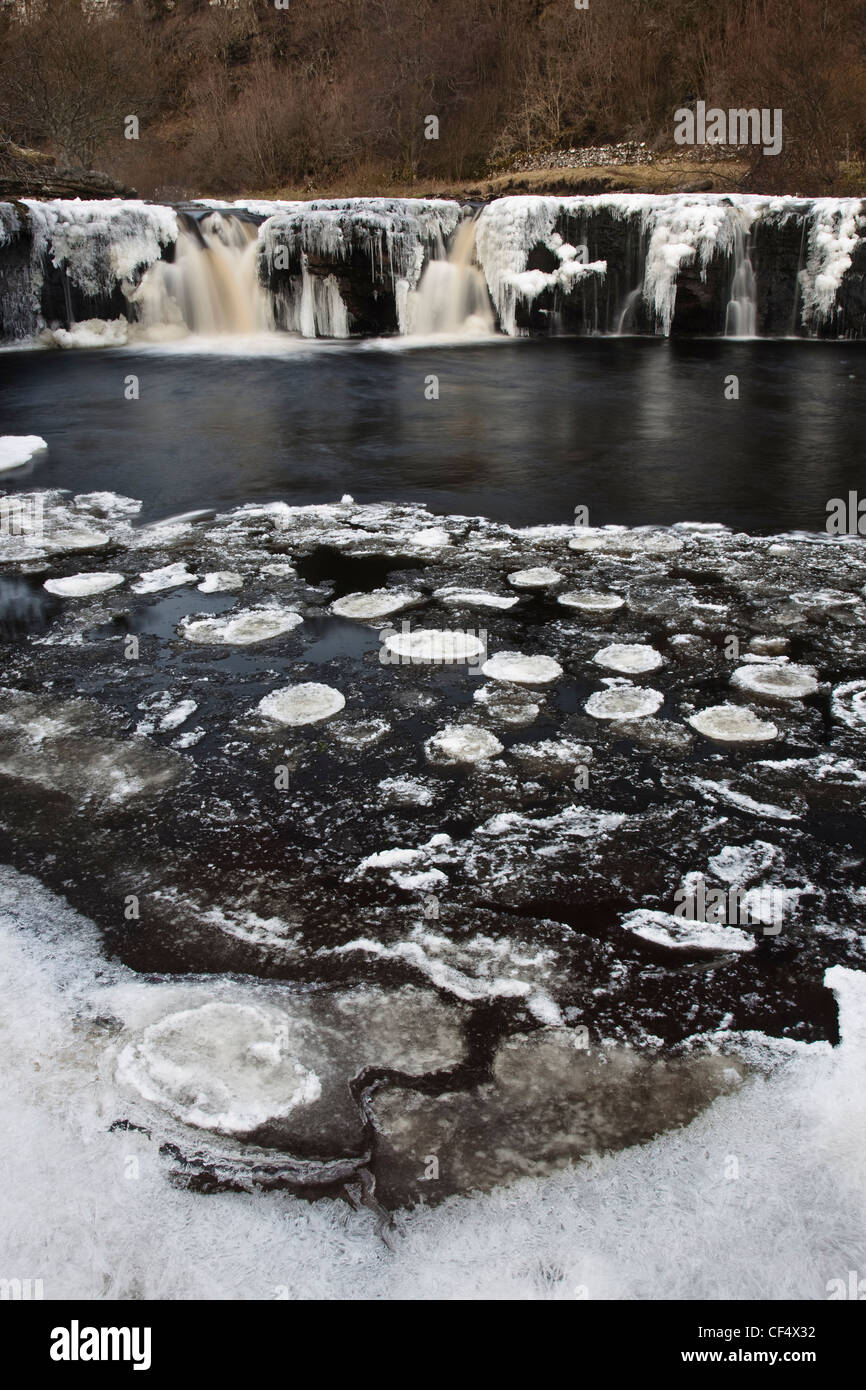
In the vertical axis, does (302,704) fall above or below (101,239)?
below

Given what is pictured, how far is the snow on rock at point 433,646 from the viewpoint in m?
3.73

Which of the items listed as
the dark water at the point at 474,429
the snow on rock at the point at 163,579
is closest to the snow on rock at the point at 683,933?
the snow on rock at the point at 163,579

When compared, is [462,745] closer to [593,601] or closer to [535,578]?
[593,601]

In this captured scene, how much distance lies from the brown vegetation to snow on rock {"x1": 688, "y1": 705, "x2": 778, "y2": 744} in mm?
18329

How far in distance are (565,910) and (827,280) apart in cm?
1310

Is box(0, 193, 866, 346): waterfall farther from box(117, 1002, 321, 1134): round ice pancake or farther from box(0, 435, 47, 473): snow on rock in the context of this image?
box(117, 1002, 321, 1134): round ice pancake

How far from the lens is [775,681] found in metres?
3.47

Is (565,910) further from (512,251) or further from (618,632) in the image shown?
(512,251)

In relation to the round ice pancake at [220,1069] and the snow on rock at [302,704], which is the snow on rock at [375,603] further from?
the round ice pancake at [220,1069]

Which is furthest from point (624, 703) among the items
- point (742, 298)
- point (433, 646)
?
point (742, 298)

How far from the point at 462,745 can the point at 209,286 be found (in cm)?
1310

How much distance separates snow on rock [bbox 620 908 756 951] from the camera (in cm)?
226

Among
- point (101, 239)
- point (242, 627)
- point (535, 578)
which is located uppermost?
point (101, 239)

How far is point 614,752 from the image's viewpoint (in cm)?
305
